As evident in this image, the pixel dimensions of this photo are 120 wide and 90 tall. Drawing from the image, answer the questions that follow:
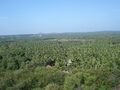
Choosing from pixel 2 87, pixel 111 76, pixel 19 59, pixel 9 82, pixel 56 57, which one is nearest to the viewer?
pixel 2 87

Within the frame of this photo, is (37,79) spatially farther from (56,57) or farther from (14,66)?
(56,57)

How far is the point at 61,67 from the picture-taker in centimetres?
6525

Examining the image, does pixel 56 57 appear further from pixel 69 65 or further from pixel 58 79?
pixel 58 79

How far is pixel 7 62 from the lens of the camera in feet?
227

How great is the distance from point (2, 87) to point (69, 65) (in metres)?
35.8

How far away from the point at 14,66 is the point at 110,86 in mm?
33753

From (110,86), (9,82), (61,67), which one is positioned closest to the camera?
(9,82)

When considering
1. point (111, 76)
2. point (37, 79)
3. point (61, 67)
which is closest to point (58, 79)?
point (37, 79)

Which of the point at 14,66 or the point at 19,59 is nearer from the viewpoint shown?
the point at 14,66

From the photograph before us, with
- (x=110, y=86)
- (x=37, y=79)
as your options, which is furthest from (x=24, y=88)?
(x=110, y=86)

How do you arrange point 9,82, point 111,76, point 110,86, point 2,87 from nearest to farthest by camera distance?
point 2,87 < point 9,82 < point 110,86 < point 111,76

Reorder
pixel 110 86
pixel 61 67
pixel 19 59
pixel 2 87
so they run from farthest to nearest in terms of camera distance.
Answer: pixel 19 59 < pixel 61 67 < pixel 110 86 < pixel 2 87

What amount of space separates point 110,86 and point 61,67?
1052 inches

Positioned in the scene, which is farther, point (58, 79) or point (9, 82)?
point (58, 79)
